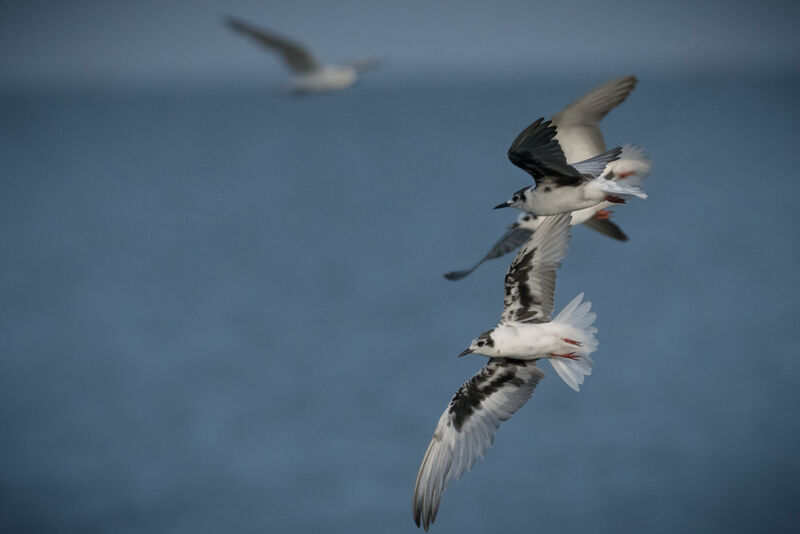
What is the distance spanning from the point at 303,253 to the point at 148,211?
7.79 metres

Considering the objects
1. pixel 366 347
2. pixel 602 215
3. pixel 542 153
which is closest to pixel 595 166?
pixel 542 153

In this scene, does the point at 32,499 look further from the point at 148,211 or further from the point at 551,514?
the point at 148,211

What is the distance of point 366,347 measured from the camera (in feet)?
64.1

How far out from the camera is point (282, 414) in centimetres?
1744

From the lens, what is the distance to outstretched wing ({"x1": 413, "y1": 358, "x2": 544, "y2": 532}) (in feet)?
19.4

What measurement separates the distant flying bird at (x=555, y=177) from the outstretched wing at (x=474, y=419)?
91 centimetres

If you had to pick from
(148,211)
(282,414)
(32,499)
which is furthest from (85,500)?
(148,211)

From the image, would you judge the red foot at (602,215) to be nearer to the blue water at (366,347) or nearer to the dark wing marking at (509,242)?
the dark wing marking at (509,242)

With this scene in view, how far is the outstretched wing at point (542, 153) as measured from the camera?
17.6 feet

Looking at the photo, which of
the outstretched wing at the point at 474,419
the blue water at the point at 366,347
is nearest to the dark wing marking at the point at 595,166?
the outstretched wing at the point at 474,419

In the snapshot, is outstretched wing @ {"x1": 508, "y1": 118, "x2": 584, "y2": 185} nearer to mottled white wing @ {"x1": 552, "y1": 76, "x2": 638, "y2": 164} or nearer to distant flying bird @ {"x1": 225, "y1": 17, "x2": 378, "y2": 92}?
mottled white wing @ {"x1": 552, "y1": 76, "x2": 638, "y2": 164}

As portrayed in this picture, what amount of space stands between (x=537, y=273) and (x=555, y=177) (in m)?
0.52

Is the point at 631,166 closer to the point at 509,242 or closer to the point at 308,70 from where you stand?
the point at 509,242

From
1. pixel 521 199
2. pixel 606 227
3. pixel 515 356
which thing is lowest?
pixel 515 356
